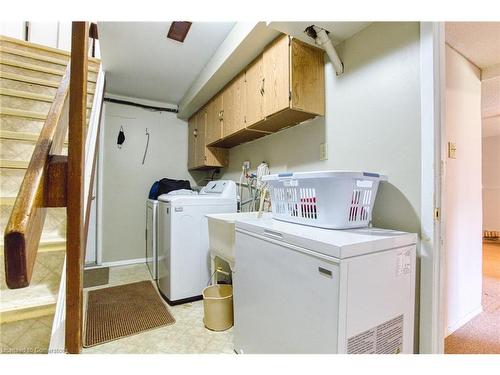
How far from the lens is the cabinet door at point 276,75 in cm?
160

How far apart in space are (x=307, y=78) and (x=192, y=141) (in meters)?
2.26

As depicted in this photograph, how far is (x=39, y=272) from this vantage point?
1190 mm

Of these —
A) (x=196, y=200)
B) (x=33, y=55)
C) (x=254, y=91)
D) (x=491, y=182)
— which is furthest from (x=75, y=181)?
(x=491, y=182)

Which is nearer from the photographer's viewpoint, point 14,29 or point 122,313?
point 122,313

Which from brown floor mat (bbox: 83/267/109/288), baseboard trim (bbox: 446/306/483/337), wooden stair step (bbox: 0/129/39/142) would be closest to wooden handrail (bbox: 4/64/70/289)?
wooden stair step (bbox: 0/129/39/142)

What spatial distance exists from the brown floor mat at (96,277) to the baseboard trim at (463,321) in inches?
126

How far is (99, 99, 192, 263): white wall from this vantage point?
3.29m

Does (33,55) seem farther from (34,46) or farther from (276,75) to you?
(276,75)

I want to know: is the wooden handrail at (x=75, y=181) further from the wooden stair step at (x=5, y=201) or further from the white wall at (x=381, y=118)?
the white wall at (x=381, y=118)

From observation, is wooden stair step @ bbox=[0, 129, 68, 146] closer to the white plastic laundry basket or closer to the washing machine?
the washing machine

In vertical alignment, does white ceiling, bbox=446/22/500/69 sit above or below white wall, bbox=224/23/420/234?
above

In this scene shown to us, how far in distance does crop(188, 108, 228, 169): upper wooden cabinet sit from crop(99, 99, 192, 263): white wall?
1.39 feet

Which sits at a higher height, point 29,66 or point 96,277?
point 29,66

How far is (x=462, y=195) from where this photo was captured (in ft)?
6.48
